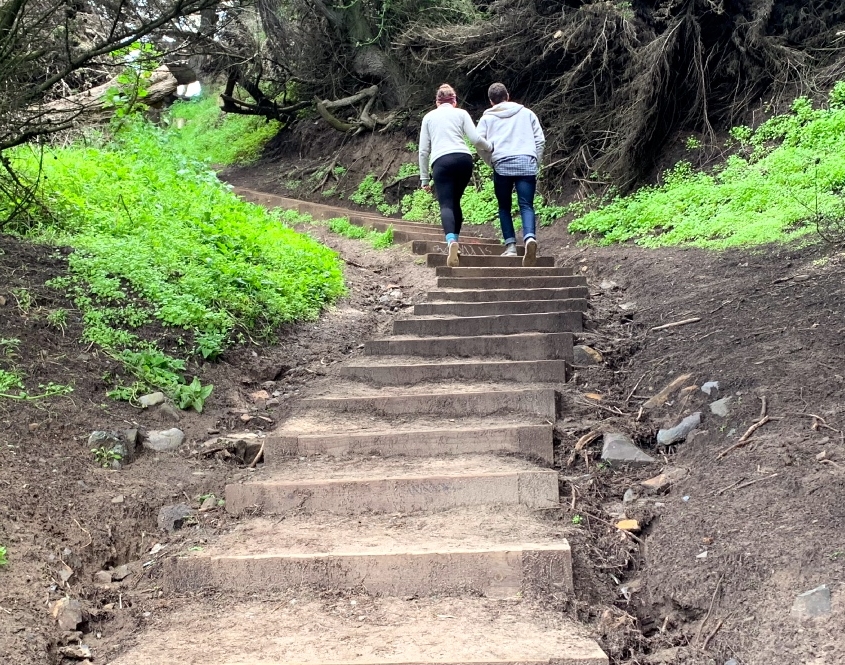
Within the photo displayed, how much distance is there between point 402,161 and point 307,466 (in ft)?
38.3

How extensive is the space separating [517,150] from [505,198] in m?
0.52

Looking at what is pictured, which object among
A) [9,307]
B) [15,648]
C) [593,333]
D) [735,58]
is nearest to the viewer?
[15,648]

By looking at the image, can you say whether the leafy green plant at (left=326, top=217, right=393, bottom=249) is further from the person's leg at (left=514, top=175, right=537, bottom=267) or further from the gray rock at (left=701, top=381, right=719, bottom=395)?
the gray rock at (left=701, top=381, right=719, bottom=395)

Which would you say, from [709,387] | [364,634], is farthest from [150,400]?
[709,387]

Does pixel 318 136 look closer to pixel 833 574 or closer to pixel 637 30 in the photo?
pixel 637 30

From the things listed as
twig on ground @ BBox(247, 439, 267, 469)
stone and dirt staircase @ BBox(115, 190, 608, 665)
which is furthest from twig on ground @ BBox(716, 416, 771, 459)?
twig on ground @ BBox(247, 439, 267, 469)

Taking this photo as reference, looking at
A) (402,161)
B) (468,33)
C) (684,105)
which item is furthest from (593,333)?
(402,161)

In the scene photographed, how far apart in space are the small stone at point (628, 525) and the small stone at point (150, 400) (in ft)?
10.1

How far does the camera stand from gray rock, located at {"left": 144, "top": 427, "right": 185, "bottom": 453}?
473 centimetres

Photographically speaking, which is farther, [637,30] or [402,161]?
[402,161]

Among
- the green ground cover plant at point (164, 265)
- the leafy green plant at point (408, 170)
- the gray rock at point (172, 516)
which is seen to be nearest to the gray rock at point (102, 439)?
the green ground cover plant at point (164, 265)

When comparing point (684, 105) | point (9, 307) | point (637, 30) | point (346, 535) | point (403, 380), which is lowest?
point (346, 535)

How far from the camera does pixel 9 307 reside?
17.1 feet

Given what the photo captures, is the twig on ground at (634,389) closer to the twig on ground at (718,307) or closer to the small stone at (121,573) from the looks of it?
the twig on ground at (718,307)
